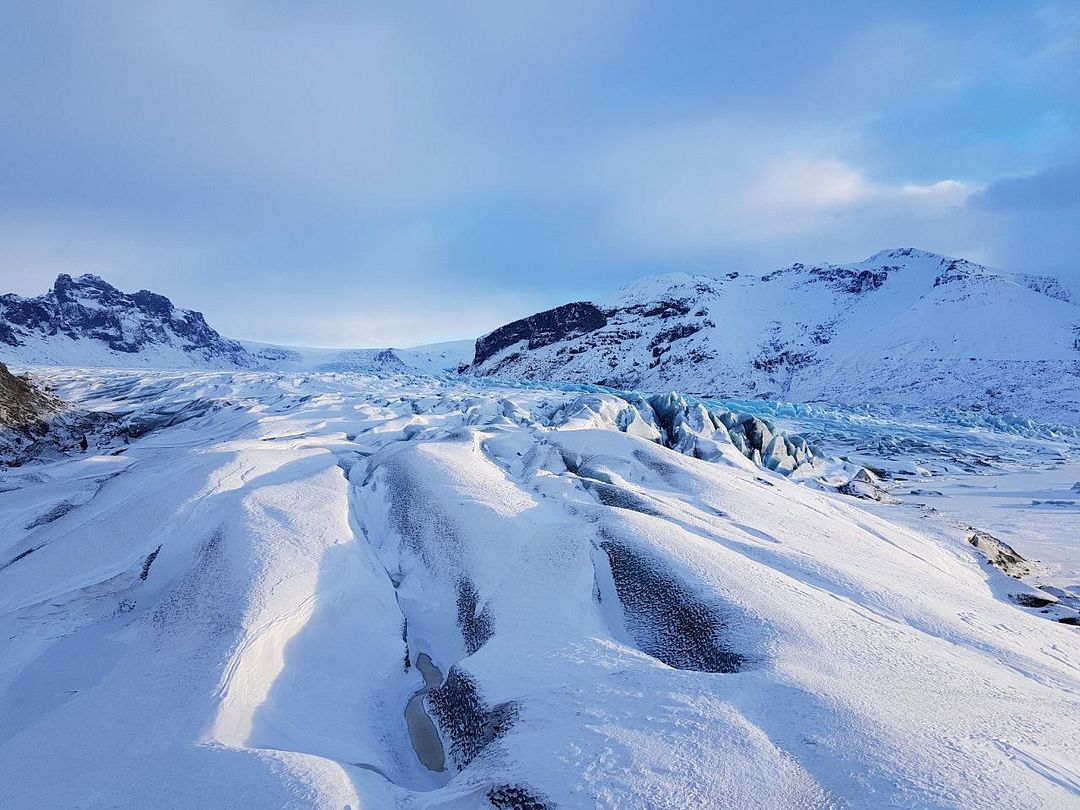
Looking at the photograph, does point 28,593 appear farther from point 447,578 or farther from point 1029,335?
point 1029,335

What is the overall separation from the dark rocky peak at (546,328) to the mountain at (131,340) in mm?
14142

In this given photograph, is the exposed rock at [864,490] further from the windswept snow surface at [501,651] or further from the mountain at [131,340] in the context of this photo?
the mountain at [131,340]

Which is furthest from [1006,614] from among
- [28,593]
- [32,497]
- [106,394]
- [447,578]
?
[106,394]

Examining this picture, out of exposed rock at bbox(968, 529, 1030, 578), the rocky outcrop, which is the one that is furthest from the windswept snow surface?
the rocky outcrop

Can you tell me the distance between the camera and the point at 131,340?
4141 inches

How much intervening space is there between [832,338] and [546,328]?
45560 millimetres

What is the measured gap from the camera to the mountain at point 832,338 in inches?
1772

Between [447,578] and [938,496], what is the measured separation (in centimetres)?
1104

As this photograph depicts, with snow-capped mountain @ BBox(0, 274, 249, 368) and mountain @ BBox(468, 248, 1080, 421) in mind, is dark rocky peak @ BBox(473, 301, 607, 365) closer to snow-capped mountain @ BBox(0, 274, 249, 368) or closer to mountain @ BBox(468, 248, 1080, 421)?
mountain @ BBox(468, 248, 1080, 421)

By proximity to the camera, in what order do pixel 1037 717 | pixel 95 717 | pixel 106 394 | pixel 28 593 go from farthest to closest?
pixel 106 394 < pixel 28 593 < pixel 95 717 < pixel 1037 717

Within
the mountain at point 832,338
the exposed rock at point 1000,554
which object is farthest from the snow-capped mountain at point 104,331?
the exposed rock at point 1000,554

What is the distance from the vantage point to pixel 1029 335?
160ft

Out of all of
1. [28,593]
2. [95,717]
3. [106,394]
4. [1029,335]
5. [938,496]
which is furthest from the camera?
[1029,335]

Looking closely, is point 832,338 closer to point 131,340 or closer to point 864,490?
point 864,490
